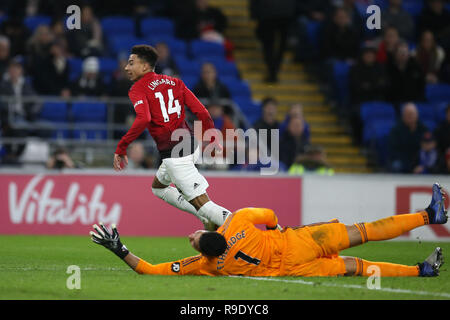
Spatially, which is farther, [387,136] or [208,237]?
[387,136]

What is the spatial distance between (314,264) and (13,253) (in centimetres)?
413

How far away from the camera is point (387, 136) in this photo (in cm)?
1662

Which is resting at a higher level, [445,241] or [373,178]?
[373,178]

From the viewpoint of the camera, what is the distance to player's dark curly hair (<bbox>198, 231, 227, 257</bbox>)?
24.4ft

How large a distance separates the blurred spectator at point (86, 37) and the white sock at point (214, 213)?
26.9ft

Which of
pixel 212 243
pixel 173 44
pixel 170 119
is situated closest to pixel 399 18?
pixel 173 44

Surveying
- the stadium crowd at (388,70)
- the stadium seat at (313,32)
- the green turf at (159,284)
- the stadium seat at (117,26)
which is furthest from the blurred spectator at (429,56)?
the green turf at (159,284)

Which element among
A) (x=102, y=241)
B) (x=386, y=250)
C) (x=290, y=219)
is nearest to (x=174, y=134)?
(x=102, y=241)

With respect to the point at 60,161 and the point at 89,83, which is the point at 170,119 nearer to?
the point at 60,161

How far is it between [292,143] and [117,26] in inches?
198

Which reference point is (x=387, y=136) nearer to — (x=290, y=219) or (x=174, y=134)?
(x=290, y=219)

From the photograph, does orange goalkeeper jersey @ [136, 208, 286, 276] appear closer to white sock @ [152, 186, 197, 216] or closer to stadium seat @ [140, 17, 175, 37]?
white sock @ [152, 186, 197, 216]

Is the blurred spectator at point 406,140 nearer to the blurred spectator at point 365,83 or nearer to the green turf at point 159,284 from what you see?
the blurred spectator at point 365,83

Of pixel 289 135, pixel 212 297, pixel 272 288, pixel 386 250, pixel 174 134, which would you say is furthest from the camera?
pixel 289 135
